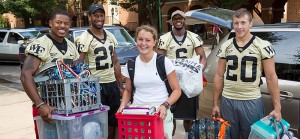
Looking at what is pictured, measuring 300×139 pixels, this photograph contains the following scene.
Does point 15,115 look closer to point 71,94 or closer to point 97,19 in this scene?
point 97,19

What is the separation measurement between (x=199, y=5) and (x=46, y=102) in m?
26.2

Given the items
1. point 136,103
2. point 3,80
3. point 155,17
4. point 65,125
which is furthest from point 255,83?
point 155,17

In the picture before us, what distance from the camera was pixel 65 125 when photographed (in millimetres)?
2715

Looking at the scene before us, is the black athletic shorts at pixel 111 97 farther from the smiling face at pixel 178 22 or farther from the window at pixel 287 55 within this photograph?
the window at pixel 287 55

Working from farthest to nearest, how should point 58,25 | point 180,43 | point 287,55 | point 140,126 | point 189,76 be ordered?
point 180,43 → point 287,55 → point 189,76 → point 58,25 → point 140,126

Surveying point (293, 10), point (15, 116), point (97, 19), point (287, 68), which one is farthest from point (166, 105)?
point (293, 10)

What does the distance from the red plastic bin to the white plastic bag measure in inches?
32.6

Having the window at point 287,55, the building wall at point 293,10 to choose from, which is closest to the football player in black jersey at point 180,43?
the window at point 287,55

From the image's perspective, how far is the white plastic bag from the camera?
3445 millimetres

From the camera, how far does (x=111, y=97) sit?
3.73 metres

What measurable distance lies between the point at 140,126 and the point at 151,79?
18.7 inches

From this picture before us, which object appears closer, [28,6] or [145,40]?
[145,40]

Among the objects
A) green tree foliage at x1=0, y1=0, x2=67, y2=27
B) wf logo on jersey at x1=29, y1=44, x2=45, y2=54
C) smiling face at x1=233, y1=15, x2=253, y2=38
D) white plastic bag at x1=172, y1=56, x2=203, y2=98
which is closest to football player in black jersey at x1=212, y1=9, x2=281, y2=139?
smiling face at x1=233, y1=15, x2=253, y2=38

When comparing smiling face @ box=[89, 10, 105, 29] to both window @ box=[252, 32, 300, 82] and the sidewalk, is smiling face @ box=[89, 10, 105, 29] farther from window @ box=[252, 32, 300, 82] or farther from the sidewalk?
the sidewalk
